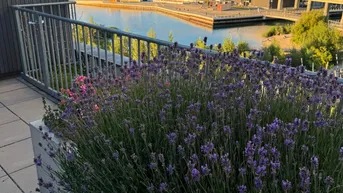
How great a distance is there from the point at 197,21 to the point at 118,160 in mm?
49466

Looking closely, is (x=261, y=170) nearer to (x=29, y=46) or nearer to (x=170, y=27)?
(x=29, y=46)

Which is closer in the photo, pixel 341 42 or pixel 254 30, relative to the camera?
pixel 341 42

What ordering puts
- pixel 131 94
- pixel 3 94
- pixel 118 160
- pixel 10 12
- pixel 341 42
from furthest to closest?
pixel 341 42 < pixel 10 12 < pixel 3 94 < pixel 131 94 < pixel 118 160

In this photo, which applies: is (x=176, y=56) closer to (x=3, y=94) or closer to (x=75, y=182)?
(x=75, y=182)

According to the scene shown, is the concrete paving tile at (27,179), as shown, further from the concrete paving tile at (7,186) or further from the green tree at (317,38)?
the green tree at (317,38)

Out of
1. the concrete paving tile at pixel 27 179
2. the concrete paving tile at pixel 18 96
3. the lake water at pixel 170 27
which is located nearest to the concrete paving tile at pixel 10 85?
the concrete paving tile at pixel 18 96

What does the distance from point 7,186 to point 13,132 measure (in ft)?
3.13

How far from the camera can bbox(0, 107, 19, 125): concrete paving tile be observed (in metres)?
3.75

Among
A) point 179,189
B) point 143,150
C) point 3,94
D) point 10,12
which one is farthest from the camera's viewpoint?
point 10,12

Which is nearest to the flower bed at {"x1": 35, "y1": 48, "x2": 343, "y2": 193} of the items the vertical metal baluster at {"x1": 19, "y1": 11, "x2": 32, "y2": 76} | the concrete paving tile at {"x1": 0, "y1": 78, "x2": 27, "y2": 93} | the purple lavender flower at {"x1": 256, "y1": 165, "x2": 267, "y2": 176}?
the purple lavender flower at {"x1": 256, "y1": 165, "x2": 267, "y2": 176}

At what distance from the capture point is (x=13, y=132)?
11.4 feet

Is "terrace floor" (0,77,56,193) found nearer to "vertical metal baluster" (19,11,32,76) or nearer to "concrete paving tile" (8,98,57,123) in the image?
"concrete paving tile" (8,98,57,123)

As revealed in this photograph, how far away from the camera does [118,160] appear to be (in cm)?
138

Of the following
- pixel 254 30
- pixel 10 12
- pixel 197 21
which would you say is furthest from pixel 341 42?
pixel 10 12
